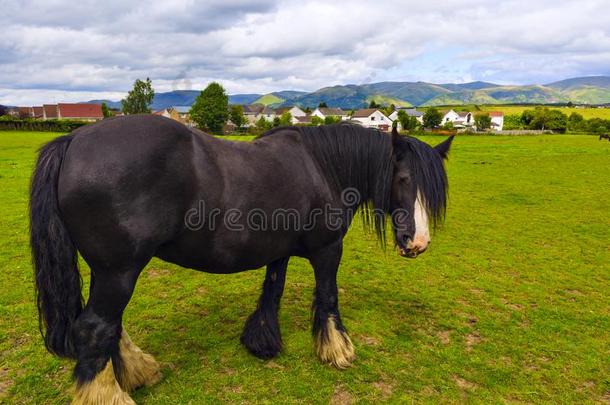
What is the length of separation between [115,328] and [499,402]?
3.34m

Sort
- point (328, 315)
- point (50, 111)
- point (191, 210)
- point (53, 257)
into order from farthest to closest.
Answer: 1. point (50, 111)
2. point (328, 315)
3. point (191, 210)
4. point (53, 257)

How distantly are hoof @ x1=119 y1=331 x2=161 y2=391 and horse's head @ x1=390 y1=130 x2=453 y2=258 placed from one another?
2589mm

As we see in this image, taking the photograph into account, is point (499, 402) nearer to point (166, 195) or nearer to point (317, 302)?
point (317, 302)

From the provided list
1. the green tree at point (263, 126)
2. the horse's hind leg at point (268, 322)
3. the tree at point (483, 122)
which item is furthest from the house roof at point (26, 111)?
the horse's hind leg at point (268, 322)

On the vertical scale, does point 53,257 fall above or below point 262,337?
above

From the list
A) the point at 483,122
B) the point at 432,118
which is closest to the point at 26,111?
the point at 432,118

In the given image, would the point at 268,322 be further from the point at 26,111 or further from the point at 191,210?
the point at 26,111

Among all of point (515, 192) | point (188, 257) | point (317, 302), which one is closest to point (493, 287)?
point (317, 302)

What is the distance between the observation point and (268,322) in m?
4.22

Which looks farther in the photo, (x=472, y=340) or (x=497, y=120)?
(x=497, y=120)

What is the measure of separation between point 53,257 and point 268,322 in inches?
85.5

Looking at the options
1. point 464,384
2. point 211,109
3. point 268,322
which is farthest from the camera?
point 211,109

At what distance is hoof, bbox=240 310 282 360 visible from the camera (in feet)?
Answer: 13.4

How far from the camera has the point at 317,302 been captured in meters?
4.12
